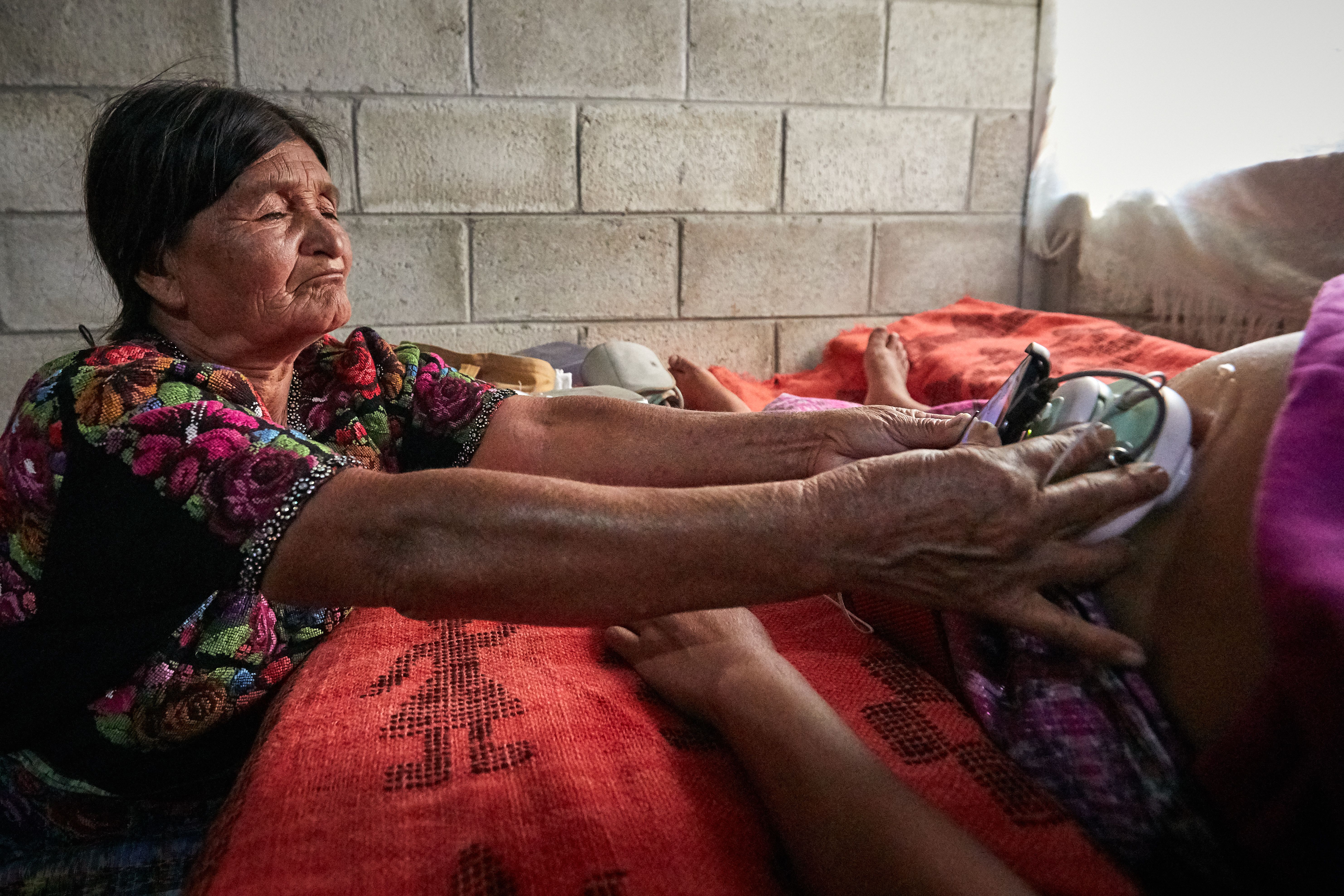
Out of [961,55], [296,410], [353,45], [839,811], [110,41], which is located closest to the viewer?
[839,811]

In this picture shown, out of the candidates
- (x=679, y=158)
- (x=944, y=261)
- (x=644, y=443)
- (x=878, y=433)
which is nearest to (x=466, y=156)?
(x=679, y=158)

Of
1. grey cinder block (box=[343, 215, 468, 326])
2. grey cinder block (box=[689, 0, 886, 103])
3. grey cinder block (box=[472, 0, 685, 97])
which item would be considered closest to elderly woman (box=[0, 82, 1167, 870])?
grey cinder block (box=[343, 215, 468, 326])

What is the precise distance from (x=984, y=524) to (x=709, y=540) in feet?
0.91

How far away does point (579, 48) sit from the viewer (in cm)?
267

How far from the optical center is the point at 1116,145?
2680mm

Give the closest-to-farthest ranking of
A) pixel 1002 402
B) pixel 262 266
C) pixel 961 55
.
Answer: pixel 1002 402, pixel 262 266, pixel 961 55

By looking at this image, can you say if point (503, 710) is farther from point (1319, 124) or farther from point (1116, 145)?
point (1116, 145)

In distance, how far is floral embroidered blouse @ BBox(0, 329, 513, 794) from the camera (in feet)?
2.76

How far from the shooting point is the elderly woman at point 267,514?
2.59ft

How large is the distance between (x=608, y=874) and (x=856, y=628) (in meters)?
A: 0.58

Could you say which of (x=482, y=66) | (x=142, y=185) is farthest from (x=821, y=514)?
(x=482, y=66)

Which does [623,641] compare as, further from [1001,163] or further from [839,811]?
[1001,163]

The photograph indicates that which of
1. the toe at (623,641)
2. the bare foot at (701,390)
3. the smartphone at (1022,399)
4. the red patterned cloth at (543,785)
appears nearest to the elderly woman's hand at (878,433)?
the smartphone at (1022,399)

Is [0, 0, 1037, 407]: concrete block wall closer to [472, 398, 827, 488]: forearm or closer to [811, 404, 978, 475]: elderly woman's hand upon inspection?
[472, 398, 827, 488]: forearm
